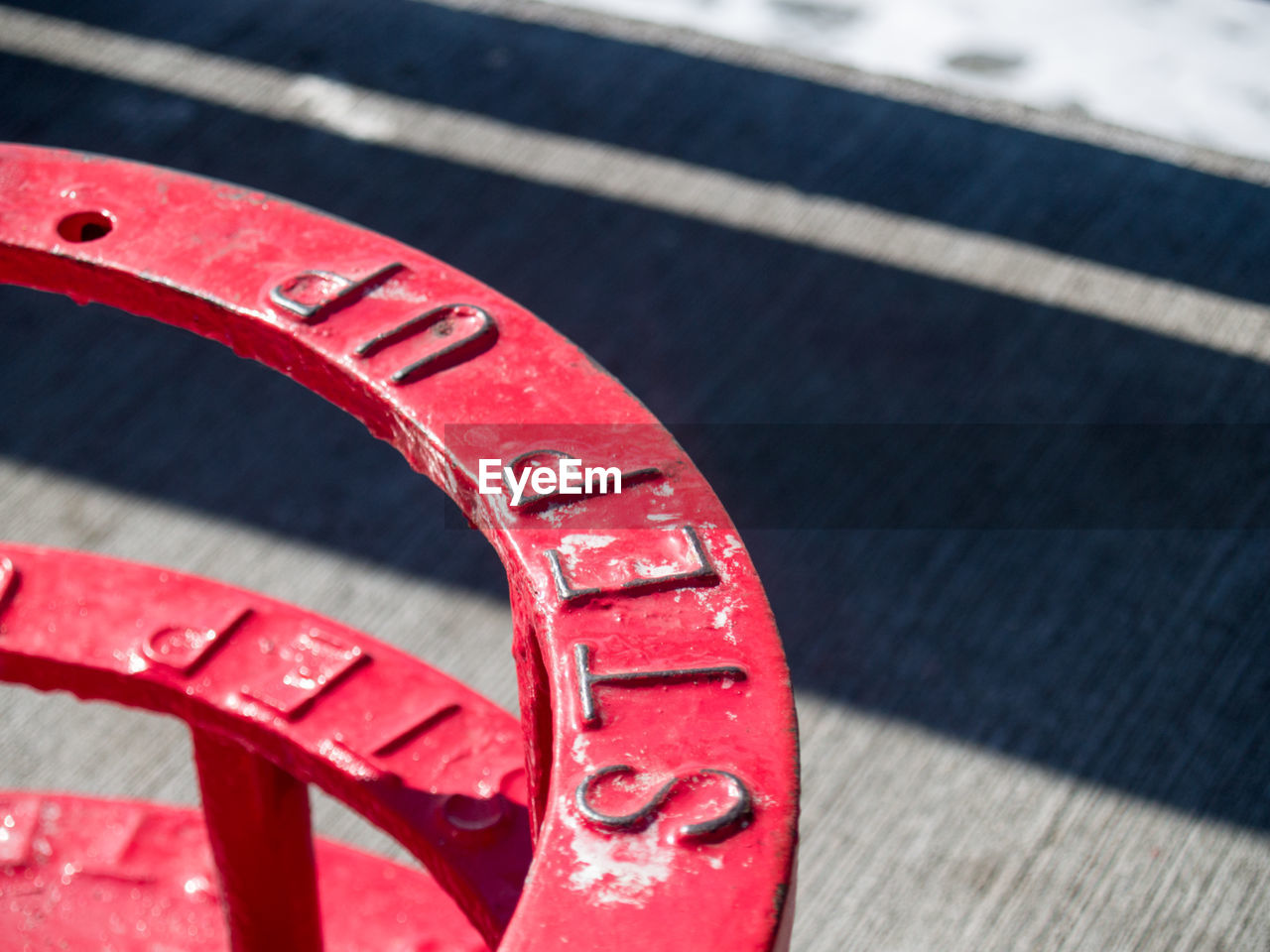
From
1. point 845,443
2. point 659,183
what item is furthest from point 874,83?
point 845,443

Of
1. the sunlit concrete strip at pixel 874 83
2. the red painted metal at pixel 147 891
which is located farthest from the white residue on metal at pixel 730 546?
the sunlit concrete strip at pixel 874 83

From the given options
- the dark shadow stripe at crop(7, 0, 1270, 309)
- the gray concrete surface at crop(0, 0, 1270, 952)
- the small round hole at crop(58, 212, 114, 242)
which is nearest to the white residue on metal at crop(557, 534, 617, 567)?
the small round hole at crop(58, 212, 114, 242)

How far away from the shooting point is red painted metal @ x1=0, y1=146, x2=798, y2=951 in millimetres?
554

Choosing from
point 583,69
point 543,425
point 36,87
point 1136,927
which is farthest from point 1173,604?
point 36,87

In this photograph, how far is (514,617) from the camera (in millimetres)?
757

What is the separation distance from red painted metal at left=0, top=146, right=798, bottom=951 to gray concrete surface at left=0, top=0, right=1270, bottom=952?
0.59 metres

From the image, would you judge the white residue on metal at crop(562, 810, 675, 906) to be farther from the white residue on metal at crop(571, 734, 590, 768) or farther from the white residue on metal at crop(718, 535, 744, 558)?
the white residue on metal at crop(718, 535, 744, 558)

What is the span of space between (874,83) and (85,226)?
194 cm

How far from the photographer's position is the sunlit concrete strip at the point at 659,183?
208 cm

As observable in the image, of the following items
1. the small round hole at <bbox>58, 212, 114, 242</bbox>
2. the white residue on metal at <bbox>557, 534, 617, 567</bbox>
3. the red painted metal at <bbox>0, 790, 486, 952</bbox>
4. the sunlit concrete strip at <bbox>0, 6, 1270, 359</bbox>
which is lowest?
the red painted metal at <bbox>0, 790, 486, 952</bbox>

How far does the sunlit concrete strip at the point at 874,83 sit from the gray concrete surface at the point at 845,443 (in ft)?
0.10

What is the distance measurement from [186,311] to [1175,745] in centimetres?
128

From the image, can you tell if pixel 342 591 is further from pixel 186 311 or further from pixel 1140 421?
pixel 1140 421

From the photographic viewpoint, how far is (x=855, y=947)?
1.39 m
